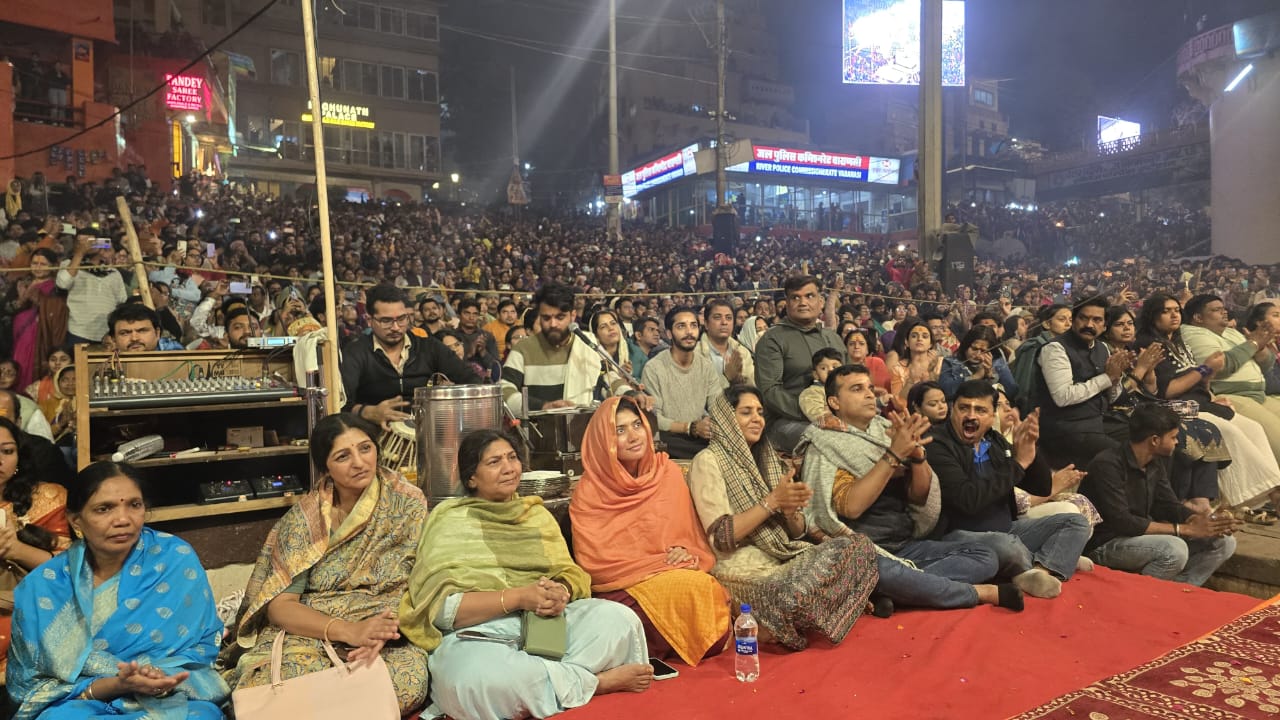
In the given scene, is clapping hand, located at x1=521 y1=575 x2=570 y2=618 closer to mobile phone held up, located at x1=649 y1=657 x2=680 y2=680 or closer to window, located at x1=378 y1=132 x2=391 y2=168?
mobile phone held up, located at x1=649 y1=657 x2=680 y2=680

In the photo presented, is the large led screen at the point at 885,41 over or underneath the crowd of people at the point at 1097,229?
over

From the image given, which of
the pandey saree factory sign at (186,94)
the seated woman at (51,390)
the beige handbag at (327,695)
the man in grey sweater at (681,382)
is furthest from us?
the pandey saree factory sign at (186,94)

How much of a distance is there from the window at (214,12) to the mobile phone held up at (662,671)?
97.0ft

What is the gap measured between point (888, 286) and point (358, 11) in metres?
24.3

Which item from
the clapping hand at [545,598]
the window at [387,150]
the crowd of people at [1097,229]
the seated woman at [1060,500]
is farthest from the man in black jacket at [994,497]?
the window at [387,150]

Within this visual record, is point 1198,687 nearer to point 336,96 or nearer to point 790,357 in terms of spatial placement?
point 790,357

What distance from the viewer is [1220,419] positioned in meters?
5.09

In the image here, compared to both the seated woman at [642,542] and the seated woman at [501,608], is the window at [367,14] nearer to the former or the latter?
the seated woman at [642,542]

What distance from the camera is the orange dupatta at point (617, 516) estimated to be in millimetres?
3371

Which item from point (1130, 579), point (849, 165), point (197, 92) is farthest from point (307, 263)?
point (849, 165)

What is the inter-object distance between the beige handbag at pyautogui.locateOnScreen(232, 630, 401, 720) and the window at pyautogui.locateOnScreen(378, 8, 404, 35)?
3014 cm

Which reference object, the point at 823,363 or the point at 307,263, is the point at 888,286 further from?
the point at 307,263

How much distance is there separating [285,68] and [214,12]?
2.82 metres

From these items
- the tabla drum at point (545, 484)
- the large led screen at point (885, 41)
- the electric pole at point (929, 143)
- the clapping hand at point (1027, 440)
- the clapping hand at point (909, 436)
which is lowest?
the tabla drum at point (545, 484)
